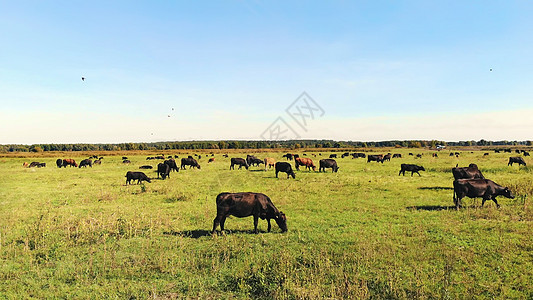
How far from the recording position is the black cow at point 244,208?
33.3 feet

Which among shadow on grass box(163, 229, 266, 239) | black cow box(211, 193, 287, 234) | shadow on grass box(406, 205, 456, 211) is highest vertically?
black cow box(211, 193, 287, 234)

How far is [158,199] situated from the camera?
17.3 m

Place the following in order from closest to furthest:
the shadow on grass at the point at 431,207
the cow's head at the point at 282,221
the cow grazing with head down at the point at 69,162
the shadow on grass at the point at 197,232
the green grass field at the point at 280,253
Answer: the green grass field at the point at 280,253 < the shadow on grass at the point at 197,232 < the cow's head at the point at 282,221 < the shadow on grass at the point at 431,207 < the cow grazing with head down at the point at 69,162

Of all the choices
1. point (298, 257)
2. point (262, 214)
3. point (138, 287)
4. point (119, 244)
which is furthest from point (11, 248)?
point (298, 257)

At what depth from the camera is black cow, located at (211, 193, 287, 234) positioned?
10148 millimetres

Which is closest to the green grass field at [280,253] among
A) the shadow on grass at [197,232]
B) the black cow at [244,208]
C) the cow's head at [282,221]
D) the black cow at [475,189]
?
the shadow on grass at [197,232]

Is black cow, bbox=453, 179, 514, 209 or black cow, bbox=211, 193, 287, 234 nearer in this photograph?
black cow, bbox=211, 193, 287, 234

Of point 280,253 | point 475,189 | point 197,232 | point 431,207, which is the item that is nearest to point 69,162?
point 197,232

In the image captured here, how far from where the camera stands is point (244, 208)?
33.7 feet

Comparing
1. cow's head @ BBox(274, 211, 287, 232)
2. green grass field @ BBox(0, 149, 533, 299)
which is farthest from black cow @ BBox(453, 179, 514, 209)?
cow's head @ BBox(274, 211, 287, 232)

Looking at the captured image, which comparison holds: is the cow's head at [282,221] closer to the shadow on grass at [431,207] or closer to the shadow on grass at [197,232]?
the shadow on grass at [197,232]

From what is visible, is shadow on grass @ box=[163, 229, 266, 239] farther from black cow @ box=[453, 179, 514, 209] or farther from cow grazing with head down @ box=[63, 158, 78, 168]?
cow grazing with head down @ box=[63, 158, 78, 168]

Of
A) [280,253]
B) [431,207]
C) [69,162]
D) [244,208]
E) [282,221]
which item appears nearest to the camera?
[280,253]

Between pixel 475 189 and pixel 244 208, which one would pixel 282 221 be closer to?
pixel 244 208
